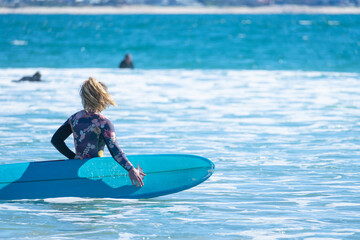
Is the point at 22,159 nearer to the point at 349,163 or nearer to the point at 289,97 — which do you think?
the point at 349,163

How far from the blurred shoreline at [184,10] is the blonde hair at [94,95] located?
162 metres

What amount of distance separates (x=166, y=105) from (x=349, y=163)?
855 centimetres

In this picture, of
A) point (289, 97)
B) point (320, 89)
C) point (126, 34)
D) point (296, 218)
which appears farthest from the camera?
point (126, 34)

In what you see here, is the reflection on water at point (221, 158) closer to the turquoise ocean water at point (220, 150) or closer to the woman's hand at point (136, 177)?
the turquoise ocean water at point (220, 150)

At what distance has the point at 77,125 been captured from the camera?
733cm

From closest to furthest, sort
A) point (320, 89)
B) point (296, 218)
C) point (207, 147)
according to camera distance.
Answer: point (296, 218)
point (207, 147)
point (320, 89)

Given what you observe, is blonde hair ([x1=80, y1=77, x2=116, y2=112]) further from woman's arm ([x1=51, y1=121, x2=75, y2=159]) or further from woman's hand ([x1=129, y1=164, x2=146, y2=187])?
woman's hand ([x1=129, y1=164, x2=146, y2=187])

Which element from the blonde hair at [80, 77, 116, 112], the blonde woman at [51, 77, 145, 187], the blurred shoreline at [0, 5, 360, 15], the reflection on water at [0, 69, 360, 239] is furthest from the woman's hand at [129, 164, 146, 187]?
the blurred shoreline at [0, 5, 360, 15]

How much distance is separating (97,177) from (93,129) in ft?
2.05

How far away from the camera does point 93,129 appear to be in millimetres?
7324

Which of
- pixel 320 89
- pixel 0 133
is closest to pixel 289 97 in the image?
pixel 320 89

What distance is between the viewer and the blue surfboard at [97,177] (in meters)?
7.65

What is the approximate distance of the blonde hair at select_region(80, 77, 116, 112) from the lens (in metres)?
7.04

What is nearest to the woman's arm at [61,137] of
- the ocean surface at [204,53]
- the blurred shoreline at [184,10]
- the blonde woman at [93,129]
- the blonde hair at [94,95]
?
the blonde woman at [93,129]
